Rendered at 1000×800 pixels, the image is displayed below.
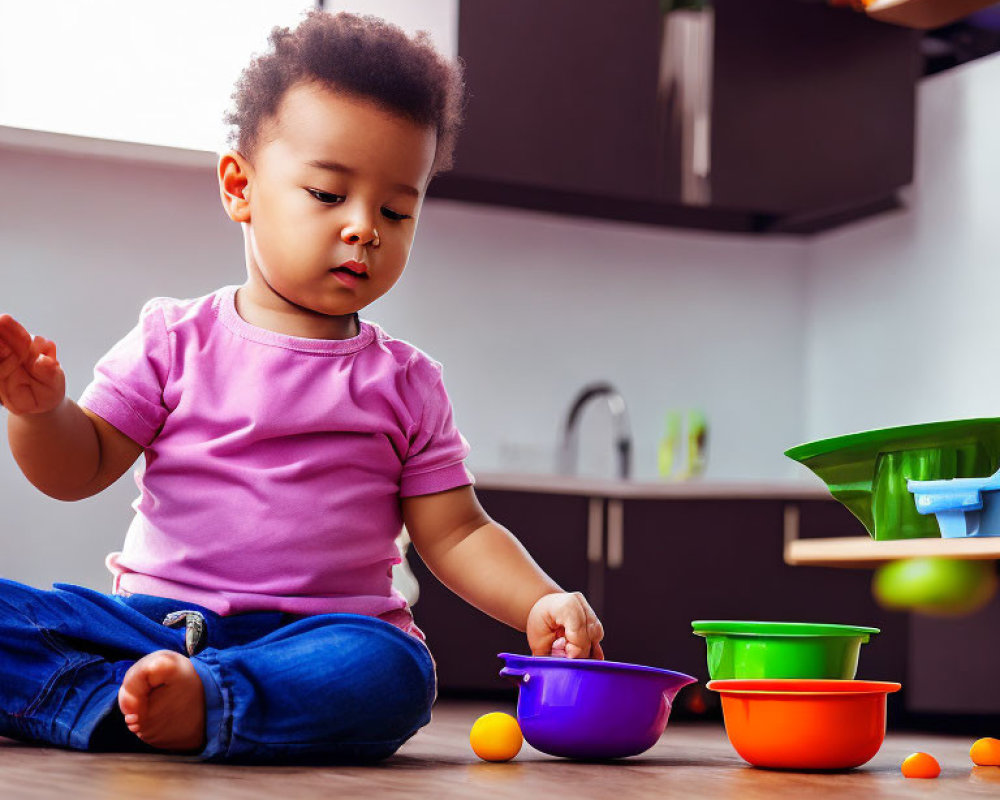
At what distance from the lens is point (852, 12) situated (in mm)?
3297

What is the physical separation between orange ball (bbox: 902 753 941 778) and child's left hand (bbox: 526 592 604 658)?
1.05ft

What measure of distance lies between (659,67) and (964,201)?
31.0 inches

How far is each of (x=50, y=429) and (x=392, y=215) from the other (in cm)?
39

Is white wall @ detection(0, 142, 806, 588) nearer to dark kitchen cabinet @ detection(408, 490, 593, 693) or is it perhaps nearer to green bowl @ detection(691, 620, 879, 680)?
dark kitchen cabinet @ detection(408, 490, 593, 693)

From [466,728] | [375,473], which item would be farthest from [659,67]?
[375,473]

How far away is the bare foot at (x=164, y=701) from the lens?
1.05 metres

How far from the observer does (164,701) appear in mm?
1065

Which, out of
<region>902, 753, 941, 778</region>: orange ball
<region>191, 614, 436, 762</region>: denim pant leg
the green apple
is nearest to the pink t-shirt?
<region>191, 614, 436, 762</region>: denim pant leg

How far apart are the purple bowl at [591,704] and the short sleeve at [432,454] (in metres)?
0.20

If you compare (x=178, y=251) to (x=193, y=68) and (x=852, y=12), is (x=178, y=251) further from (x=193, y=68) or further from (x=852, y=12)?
(x=852, y=12)

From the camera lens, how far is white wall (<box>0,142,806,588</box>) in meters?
2.97

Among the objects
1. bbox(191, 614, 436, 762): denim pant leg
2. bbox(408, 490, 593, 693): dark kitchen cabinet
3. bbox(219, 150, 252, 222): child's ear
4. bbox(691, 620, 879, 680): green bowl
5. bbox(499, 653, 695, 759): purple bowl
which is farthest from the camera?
bbox(408, 490, 593, 693): dark kitchen cabinet

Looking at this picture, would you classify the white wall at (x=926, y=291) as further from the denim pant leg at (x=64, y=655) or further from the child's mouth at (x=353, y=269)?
the denim pant leg at (x=64, y=655)

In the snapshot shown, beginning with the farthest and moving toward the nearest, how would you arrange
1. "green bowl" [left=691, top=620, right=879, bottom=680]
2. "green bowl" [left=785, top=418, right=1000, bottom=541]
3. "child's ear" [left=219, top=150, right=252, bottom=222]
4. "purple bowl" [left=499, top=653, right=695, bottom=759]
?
"green bowl" [left=785, top=418, right=1000, bottom=541] < "green bowl" [left=691, top=620, right=879, bottom=680] < "child's ear" [left=219, top=150, right=252, bottom=222] < "purple bowl" [left=499, top=653, right=695, bottom=759]
